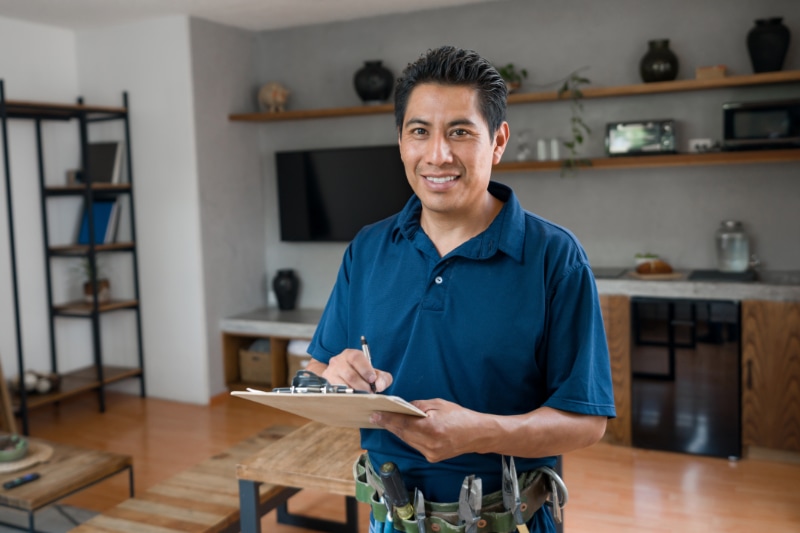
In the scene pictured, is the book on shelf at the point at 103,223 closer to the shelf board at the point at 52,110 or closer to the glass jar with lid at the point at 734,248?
the shelf board at the point at 52,110

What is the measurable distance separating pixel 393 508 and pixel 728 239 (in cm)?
348

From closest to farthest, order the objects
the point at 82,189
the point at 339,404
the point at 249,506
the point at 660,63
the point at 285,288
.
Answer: the point at 339,404, the point at 249,506, the point at 660,63, the point at 82,189, the point at 285,288

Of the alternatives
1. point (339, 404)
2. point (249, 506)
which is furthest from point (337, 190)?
point (339, 404)

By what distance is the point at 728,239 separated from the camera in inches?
171

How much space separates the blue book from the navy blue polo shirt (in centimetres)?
423

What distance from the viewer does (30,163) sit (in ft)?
16.6

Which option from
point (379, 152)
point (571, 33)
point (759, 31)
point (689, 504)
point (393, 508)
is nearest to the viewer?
point (393, 508)

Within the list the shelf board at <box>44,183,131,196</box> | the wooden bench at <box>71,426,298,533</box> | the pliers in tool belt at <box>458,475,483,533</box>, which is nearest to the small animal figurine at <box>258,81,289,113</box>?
the shelf board at <box>44,183,131,196</box>

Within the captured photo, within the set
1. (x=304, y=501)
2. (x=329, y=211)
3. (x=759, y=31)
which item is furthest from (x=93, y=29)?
(x=759, y=31)

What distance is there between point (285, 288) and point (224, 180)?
0.85 m

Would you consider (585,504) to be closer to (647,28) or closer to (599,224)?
(599,224)

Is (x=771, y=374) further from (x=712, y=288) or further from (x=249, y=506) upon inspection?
(x=249, y=506)

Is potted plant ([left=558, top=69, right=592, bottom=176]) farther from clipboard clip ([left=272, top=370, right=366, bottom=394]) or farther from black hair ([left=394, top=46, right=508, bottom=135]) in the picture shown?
clipboard clip ([left=272, top=370, right=366, bottom=394])

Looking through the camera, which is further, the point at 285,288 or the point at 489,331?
the point at 285,288
